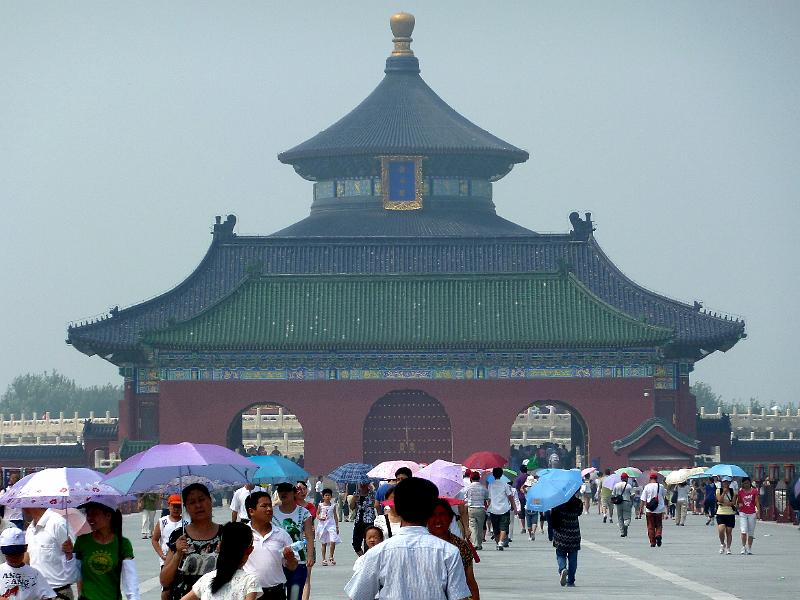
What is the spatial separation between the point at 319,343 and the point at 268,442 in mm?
19950

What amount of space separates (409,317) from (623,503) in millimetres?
25105

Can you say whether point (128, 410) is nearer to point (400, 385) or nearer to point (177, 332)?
point (177, 332)

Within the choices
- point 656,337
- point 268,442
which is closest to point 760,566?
point 656,337

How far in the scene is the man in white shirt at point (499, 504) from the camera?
31688mm

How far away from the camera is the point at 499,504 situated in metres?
31.9

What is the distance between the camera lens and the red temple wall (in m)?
59.1

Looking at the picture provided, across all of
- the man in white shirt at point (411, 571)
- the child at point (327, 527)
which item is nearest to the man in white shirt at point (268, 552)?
the man in white shirt at point (411, 571)

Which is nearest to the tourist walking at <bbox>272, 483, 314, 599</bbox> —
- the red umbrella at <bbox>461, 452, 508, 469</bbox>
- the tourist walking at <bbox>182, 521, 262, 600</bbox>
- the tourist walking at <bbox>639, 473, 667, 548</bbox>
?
the tourist walking at <bbox>182, 521, 262, 600</bbox>

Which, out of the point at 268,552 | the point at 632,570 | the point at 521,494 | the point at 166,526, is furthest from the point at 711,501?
the point at 268,552

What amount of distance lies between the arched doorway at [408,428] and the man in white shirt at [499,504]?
27.7 metres

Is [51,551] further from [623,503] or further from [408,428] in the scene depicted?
[408,428]

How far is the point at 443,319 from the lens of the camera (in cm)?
6166

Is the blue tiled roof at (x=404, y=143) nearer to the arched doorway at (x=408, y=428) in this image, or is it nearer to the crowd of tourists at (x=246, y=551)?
the arched doorway at (x=408, y=428)

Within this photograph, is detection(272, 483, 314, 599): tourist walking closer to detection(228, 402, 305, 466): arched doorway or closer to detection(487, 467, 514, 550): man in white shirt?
detection(487, 467, 514, 550): man in white shirt
